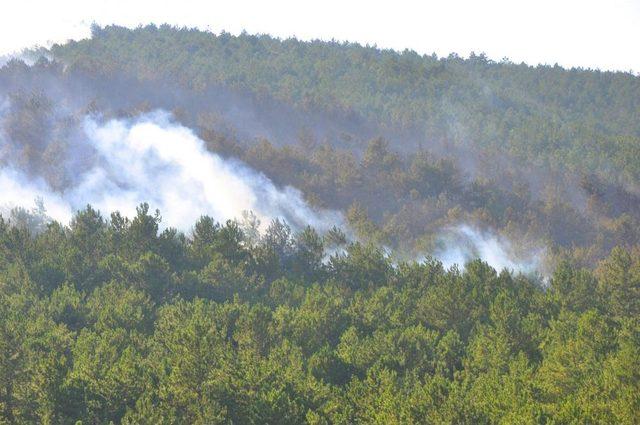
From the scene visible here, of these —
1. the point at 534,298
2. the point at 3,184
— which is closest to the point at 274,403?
the point at 534,298

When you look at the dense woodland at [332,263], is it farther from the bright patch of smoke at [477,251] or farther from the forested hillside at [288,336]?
the bright patch of smoke at [477,251]

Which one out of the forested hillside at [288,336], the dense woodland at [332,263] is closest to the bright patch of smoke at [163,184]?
the dense woodland at [332,263]

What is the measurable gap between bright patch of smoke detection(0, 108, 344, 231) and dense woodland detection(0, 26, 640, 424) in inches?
80.6

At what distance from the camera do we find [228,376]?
127 feet

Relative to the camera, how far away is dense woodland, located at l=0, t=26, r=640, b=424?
37.4 metres

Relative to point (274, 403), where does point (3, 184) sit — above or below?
above

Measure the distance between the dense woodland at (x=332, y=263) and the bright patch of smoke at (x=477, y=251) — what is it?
1361 millimetres

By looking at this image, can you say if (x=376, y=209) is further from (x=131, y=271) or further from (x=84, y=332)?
(x=84, y=332)

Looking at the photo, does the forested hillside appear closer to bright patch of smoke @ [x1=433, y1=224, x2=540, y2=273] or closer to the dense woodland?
the dense woodland

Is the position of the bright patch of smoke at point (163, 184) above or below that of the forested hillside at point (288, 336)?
above

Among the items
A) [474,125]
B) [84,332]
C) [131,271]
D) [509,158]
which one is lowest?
[84,332]

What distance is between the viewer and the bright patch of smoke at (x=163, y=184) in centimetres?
10744

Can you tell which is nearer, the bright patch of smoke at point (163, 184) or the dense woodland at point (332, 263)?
the dense woodland at point (332, 263)

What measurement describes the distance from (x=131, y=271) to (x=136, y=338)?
57.9 ft
